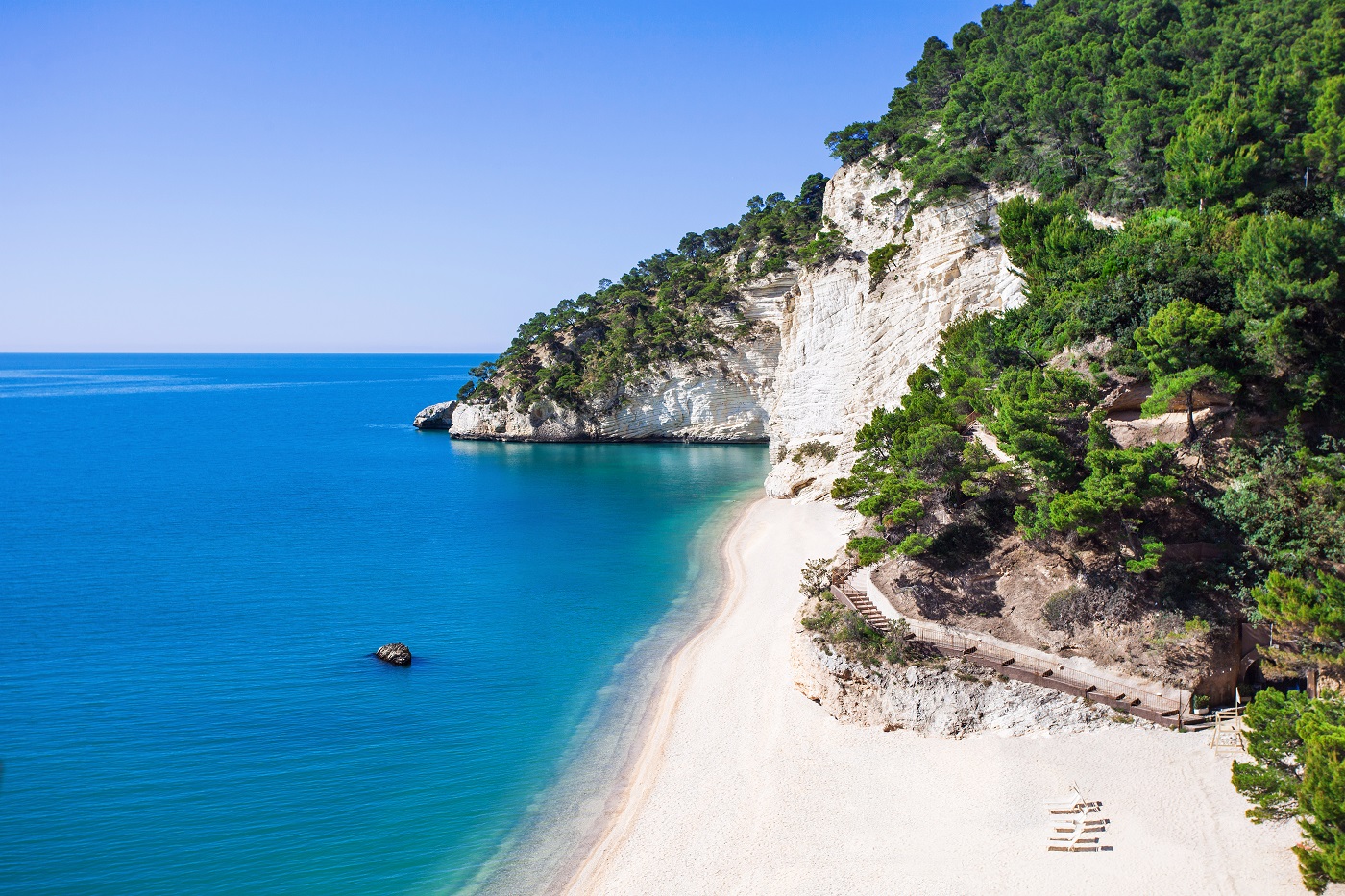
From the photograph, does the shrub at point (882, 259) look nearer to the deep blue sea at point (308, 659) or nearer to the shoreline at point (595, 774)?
the deep blue sea at point (308, 659)

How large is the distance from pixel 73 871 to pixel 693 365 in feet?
194

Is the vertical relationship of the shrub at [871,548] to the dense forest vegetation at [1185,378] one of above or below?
below

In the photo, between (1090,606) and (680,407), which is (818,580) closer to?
(1090,606)

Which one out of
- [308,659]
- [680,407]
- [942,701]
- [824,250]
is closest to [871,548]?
[942,701]

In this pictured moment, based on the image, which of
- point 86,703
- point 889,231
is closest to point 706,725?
point 86,703

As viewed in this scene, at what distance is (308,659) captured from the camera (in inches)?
1017

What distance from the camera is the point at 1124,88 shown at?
36.0m

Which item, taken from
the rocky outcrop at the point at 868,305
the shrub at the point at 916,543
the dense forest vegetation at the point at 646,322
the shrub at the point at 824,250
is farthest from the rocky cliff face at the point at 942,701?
the dense forest vegetation at the point at 646,322

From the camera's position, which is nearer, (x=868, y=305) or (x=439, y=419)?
(x=868, y=305)

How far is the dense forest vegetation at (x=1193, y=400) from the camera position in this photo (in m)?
16.4

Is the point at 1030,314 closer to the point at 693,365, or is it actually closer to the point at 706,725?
the point at 706,725

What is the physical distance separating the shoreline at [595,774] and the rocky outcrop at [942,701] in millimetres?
5249

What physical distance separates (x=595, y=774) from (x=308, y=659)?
38.0 ft

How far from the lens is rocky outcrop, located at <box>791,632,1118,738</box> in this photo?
18906 millimetres
